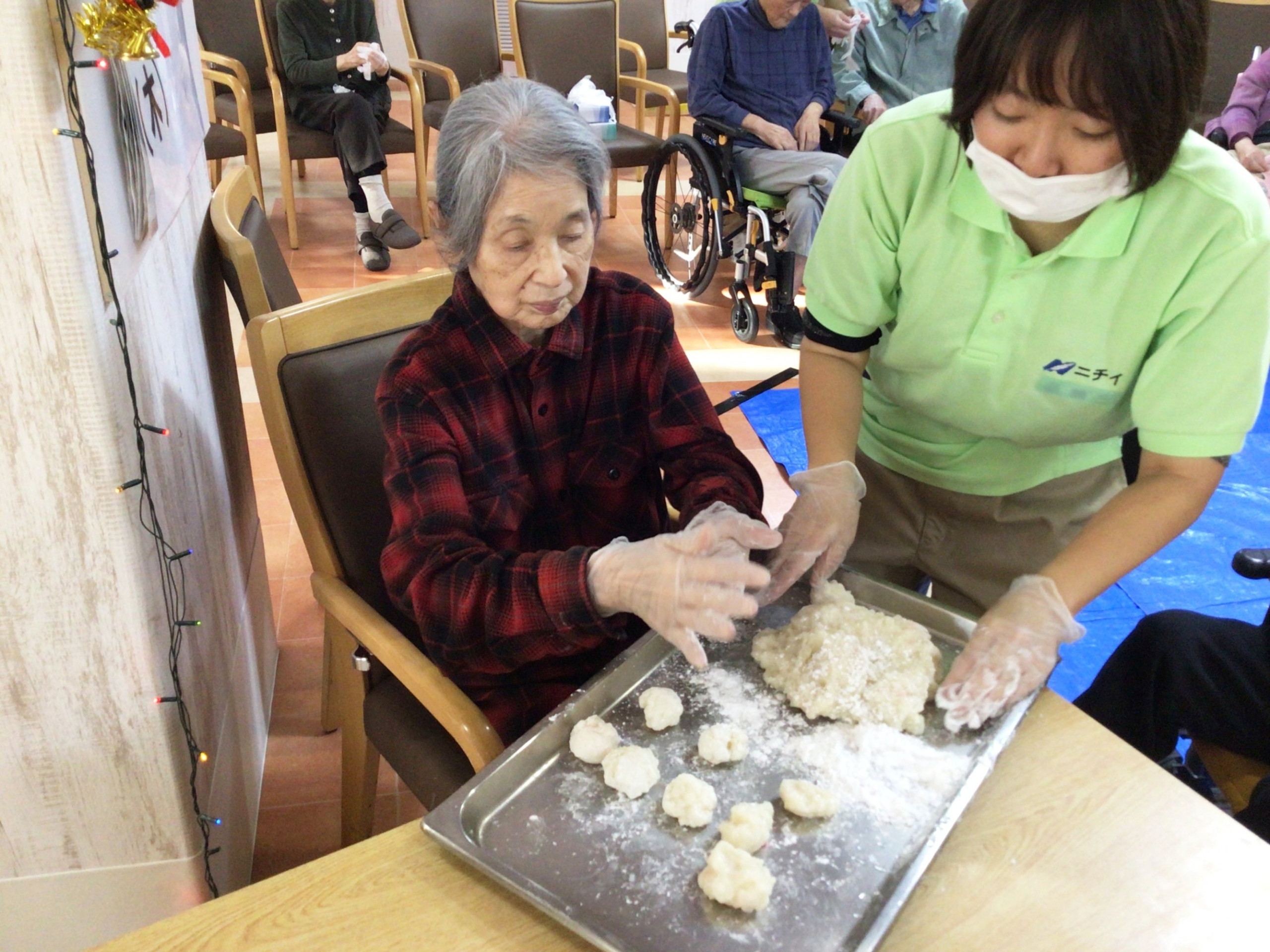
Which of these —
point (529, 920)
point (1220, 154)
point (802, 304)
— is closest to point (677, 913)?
point (529, 920)

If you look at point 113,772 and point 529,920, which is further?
point 113,772

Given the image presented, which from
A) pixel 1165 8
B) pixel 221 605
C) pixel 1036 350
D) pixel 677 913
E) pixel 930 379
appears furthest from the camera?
pixel 221 605

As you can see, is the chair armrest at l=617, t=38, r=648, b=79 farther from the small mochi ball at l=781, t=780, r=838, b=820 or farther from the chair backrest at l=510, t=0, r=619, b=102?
the small mochi ball at l=781, t=780, r=838, b=820

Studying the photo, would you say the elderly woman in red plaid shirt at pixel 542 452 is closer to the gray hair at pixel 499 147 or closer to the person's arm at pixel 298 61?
the gray hair at pixel 499 147

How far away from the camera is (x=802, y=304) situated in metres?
4.82

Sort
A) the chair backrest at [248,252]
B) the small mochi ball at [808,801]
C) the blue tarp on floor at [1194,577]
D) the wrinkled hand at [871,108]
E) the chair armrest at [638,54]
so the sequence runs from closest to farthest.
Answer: the small mochi ball at [808,801], the chair backrest at [248,252], the blue tarp on floor at [1194,577], the wrinkled hand at [871,108], the chair armrest at [638,54]

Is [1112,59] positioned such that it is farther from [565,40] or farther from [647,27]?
[647,27]

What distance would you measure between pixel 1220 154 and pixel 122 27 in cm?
125

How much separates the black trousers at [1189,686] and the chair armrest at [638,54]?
4746 mm

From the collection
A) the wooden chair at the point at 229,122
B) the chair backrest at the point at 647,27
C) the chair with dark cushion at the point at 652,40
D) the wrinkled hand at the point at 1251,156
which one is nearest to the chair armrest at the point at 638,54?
the chair with dark cushion at the point at 652,40

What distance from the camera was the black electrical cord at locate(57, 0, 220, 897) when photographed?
103cm

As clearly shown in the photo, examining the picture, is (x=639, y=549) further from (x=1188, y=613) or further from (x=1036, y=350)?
(x=1188, y=613)

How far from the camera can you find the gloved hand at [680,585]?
1.04m

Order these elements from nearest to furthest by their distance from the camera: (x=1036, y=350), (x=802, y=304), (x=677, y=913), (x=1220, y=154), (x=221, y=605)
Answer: (x=677, y=913), (x=1220, y=154), (x=1036, y=350), (x=221, y=605), (x=802, y=304)
